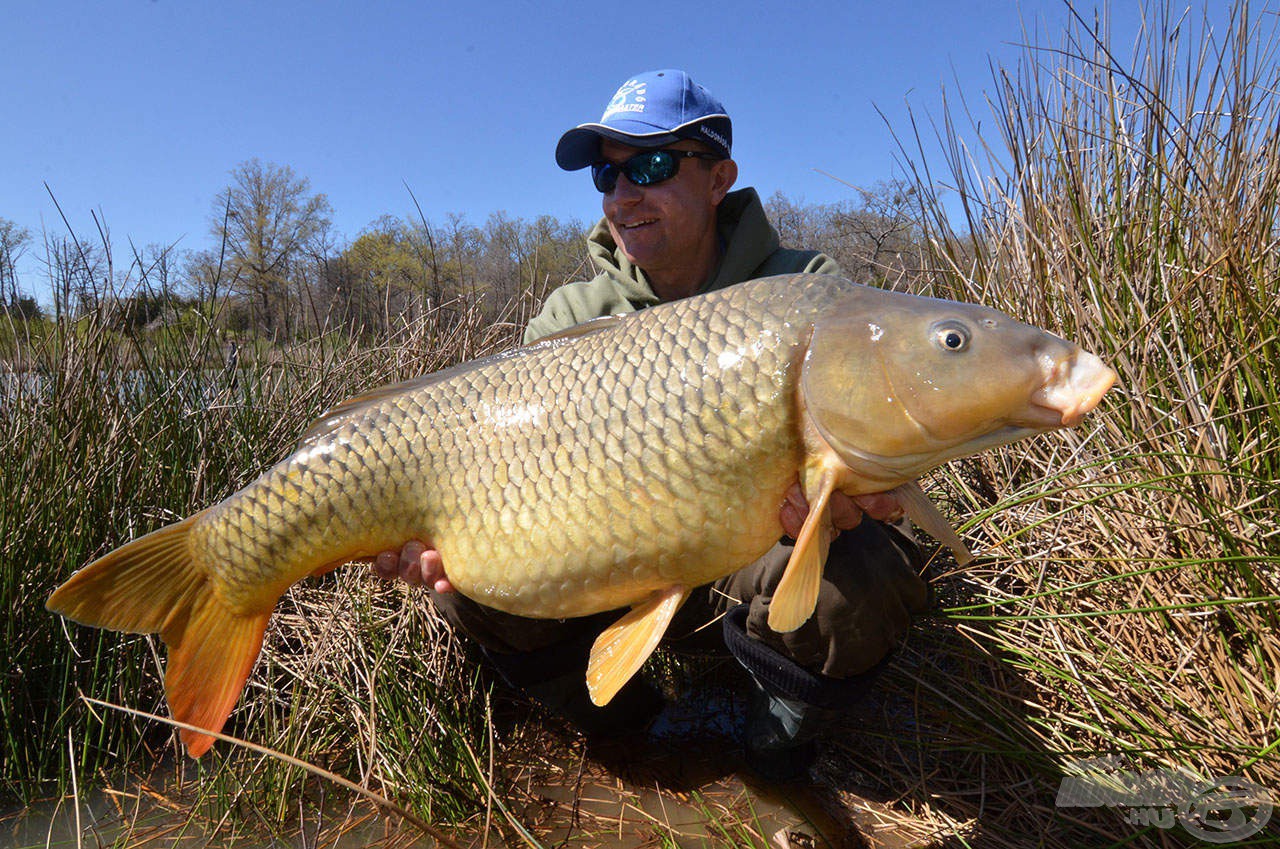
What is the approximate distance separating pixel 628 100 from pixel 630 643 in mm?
1709

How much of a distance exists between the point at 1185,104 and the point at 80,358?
3.25 m

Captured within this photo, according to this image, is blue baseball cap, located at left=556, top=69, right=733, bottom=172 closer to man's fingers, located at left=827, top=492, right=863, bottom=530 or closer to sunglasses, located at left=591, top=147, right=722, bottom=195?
sunglasses, located at left=591, top=147, right=722, bottom=195

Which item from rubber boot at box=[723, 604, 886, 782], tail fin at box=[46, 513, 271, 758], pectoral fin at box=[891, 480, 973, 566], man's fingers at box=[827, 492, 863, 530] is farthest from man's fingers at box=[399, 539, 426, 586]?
pectoral fin at box=[891, 480, 973, 566]

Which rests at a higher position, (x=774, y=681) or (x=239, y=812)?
(x=239, y=812)

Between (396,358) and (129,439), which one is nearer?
(129,439)

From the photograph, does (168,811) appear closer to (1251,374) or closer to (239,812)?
(239,812)

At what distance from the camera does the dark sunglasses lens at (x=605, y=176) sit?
2.38m

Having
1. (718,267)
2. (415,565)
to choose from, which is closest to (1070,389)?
(415,565)

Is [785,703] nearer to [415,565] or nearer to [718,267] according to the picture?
[415,565]

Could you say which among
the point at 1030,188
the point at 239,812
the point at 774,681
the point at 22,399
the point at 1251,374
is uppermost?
the point at 22,399

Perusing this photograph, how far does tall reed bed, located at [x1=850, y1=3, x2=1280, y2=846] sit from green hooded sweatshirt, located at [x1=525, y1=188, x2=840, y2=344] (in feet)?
2.21

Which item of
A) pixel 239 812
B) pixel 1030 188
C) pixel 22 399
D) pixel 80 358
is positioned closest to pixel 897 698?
pixel 1030 188

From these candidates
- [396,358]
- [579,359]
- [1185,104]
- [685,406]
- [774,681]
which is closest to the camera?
[685,406]

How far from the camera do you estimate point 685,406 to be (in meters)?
1.31
